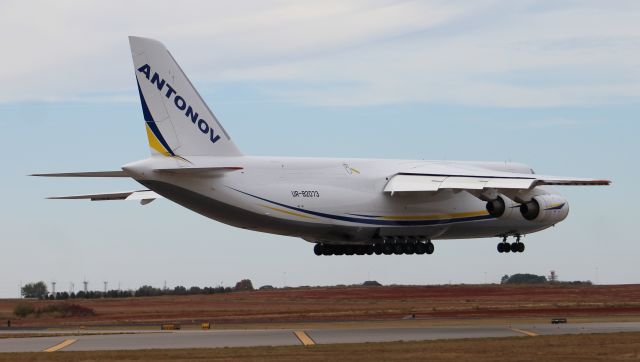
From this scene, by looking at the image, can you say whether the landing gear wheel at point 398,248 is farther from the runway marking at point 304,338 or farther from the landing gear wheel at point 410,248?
the runway marking at point 304,338

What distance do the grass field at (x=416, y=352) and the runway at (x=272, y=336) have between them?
197 centimetres

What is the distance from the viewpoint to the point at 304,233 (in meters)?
39.5

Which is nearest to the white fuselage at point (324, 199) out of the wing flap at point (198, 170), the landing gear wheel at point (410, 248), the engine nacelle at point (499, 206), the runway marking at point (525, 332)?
the wing flap at point (198, 170)

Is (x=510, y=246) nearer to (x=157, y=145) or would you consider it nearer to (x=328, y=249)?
(x=328, y=249)

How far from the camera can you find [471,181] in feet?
131

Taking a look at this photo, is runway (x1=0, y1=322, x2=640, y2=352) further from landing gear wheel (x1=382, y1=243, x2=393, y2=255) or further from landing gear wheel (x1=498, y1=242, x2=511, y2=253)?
landing gear wheel (x1=498, y1=242, x2=511, y2=253)

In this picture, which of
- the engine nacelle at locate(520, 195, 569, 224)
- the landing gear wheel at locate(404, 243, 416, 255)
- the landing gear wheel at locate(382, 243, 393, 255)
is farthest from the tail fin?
the engine nacelle at locate(520, 195, 569, 224)

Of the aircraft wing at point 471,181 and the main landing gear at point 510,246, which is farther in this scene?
the main landing gear at point 510,246

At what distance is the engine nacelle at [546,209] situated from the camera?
41062 millimetres

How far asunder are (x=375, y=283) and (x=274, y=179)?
60887 millimetres

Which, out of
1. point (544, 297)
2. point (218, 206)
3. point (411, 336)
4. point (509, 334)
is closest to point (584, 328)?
point (509, 334)

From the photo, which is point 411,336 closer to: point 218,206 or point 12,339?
point 218,206

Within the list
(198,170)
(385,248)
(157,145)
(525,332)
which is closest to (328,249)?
(385,248)

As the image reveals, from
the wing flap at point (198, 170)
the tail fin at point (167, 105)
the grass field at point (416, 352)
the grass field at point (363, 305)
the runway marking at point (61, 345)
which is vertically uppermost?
the tail fin at point (167, 105)
